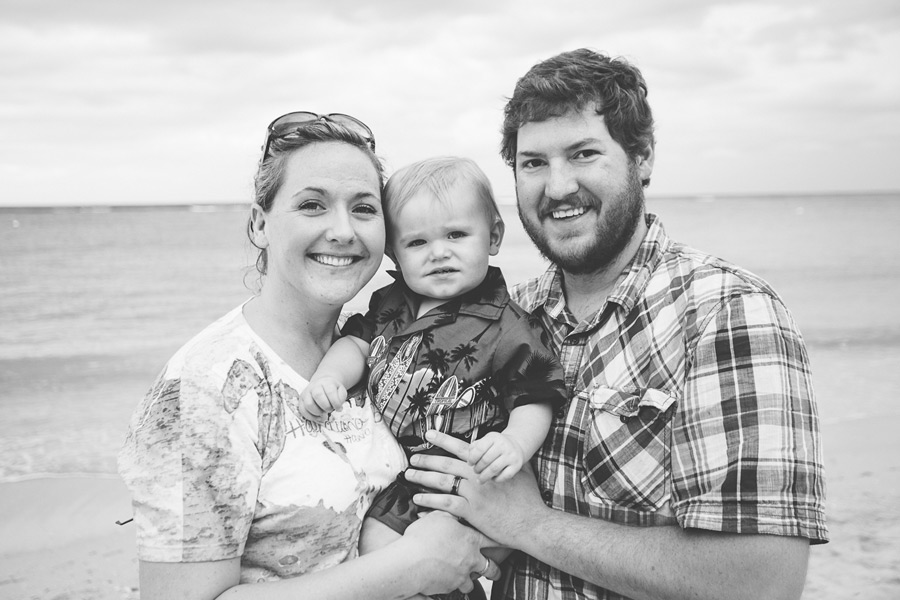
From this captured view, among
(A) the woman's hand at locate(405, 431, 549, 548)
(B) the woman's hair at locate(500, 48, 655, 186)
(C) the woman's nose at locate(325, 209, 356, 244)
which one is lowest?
(A) the woman's hand at locate(405, 431, 549, 548)

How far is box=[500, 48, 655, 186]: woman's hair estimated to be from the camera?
2914mm

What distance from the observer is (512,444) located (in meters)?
2.41

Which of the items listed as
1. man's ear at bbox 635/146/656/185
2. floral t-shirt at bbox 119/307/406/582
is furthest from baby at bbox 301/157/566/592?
man's ear at bbox 635/146/656/185

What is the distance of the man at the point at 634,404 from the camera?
2.20m

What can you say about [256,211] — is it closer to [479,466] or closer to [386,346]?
[386,346]

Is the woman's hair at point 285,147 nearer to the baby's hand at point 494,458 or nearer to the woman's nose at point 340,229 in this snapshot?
the woman's nose at point 340,229

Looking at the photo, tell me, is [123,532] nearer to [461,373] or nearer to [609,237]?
[461,373]

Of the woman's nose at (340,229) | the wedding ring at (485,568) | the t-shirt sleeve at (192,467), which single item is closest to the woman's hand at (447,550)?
the wedding ring at (485,568)

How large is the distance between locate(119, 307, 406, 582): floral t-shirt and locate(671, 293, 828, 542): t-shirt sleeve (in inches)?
40.9

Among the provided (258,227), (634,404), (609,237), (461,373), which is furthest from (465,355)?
(258,227)

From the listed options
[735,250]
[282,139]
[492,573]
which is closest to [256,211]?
[282,139]

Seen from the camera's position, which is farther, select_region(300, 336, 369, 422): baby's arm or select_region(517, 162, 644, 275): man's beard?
select_region(517, 162, 644, 275): man's beard

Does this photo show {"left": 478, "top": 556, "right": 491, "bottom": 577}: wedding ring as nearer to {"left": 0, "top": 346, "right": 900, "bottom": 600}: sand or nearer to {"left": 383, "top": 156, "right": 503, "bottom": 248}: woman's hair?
{"left": 383, "top": 156, "right": 503, "bottom": 248}: woman's hair

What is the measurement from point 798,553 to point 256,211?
208 centimetres
